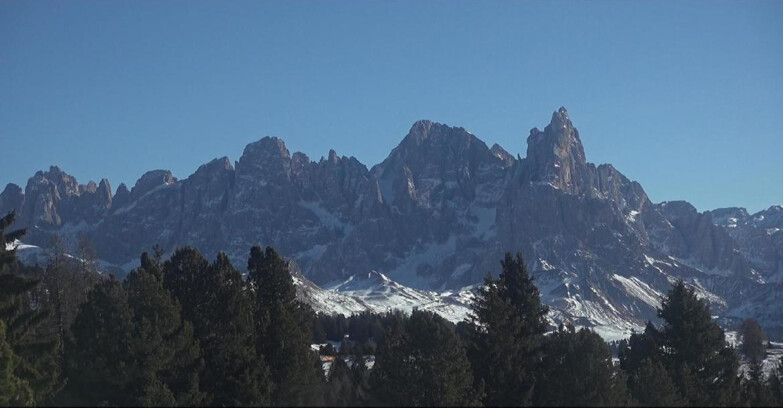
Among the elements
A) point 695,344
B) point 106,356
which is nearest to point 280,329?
point 106,356

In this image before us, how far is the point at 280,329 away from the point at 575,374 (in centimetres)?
1852

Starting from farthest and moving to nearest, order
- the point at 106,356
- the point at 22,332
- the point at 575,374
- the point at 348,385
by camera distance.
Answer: the point at 575,374, the point at 348,385, the point at 22,332, the point at 106,356

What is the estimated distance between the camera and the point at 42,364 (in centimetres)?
5600

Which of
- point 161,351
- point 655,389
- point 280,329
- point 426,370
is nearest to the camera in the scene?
point 161,351

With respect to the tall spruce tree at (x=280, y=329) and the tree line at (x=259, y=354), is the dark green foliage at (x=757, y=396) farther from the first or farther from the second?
the tall spruce tree at (x=280, y=329)

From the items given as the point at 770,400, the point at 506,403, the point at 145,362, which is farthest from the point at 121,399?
the point at 770,400

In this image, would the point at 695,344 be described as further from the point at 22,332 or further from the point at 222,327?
the point at 22,332

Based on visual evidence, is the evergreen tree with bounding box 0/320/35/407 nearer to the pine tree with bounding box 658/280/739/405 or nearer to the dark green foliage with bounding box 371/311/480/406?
the dark green foliage with bounding box 371/311/480/406

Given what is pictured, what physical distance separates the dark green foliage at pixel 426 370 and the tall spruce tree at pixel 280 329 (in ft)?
13.8

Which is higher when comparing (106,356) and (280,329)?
(280,329)

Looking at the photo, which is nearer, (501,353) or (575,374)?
(575,374)

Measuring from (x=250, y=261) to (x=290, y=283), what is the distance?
3.54 m

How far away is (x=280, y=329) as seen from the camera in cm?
5547

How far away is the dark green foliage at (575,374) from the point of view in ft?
184
